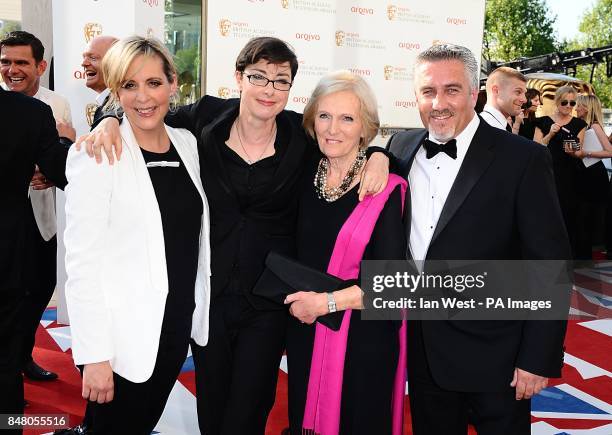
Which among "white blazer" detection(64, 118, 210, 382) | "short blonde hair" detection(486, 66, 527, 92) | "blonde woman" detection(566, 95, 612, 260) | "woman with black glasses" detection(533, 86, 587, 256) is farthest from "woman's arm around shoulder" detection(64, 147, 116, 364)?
"blonde woman" detection(566, 95, 612, 260)

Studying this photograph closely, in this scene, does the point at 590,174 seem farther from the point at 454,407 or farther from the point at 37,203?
the point at 37,203

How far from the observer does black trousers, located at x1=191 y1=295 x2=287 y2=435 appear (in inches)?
87.8

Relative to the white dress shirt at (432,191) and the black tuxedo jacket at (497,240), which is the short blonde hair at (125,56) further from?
the black tuxedo jacket at (497,240)

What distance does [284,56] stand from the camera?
2.26 metres

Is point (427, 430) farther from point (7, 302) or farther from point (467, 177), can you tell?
point (7, 302)

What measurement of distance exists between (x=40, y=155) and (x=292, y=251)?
1070mm

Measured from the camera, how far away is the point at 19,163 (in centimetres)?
236

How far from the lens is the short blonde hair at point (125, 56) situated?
1.98m

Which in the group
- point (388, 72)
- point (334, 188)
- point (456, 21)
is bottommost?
point (334, 188)

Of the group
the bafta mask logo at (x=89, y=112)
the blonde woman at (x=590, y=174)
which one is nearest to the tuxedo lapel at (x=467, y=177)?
the bafta mask logo at (x=89, y=112)

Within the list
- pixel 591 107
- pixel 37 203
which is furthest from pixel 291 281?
pixel 591 107

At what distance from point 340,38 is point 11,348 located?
5.44 m

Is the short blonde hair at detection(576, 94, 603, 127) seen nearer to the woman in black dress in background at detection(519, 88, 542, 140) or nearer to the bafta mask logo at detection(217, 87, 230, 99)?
the woman in black dress in background at detection(519, 88, 542, 140)

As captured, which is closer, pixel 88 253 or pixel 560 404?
pixel 88 253
